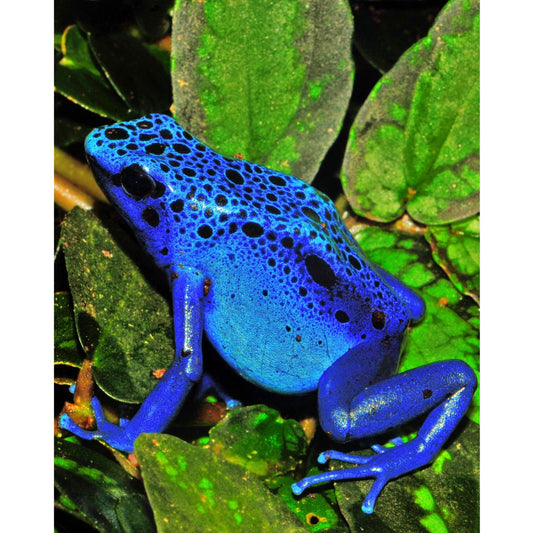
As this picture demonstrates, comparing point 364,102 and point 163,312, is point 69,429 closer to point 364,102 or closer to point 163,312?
point 163,312

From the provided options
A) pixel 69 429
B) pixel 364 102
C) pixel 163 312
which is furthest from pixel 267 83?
pixel 69 429

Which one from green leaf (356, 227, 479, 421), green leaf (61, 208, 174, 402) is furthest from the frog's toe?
green leaf (356, 227, 479, 421)

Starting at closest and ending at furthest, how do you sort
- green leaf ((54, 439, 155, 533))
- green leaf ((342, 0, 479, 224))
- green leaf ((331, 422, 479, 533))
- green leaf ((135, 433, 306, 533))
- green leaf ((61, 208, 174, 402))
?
green leaf ((135, 433, 306, 533)), green leaf ((54, 439, 155, 533)), green leaf ((331, 422, 479, 533)), green leaf ((61, 208, 174, 402)), green leaf ((342, 0, 479, 224))

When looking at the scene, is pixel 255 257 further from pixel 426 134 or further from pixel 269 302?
pixel 426 134

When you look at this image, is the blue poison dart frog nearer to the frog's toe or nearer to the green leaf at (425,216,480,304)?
the frog's toe

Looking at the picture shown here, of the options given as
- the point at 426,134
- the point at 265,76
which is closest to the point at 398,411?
the point at 426,134

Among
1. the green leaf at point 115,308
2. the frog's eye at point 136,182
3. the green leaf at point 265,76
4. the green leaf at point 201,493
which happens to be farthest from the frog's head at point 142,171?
the green leaf at point 201,493
